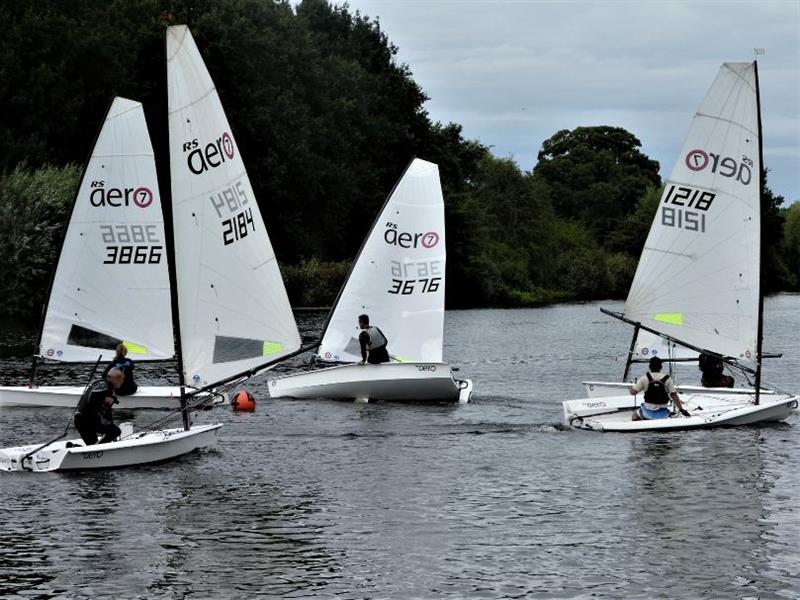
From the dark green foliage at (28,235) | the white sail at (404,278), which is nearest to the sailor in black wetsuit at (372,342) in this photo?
the white sail at (404,278)

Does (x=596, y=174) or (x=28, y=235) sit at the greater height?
(x=596, y=174)

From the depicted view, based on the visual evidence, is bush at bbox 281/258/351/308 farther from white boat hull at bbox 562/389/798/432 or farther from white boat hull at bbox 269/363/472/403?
white boat hull at bbox 562/389/798/432

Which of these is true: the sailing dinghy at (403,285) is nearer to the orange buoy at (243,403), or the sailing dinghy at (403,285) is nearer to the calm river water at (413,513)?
the orange buoy at (243,403)

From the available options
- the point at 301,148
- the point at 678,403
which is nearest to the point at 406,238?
the point at 678,403

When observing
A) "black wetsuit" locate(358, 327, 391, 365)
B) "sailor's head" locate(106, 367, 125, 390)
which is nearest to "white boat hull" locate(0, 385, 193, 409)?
"black wetsuit" locate(358, 327, 391, 365)

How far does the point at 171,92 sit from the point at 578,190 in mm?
145585

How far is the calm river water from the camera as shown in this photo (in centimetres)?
1819

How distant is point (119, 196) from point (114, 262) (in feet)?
5.27

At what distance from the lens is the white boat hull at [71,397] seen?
109 feet

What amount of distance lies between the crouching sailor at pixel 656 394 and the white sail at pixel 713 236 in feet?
11.1

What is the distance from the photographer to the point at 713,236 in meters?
32.2

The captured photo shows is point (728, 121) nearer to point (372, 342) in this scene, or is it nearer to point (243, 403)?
point (372, 342)

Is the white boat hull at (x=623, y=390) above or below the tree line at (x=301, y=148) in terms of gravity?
below

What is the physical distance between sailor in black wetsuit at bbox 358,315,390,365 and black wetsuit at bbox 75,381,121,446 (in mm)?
11173
